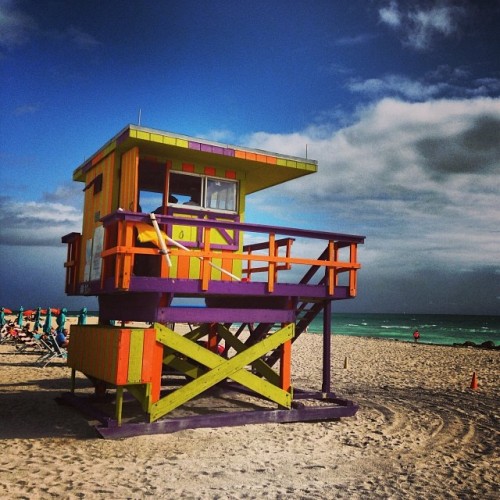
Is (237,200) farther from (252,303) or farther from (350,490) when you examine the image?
(350,490)

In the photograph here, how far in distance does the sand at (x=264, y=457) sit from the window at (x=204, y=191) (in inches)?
160

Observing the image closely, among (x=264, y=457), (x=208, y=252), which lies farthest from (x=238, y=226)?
(x=264, y=457)

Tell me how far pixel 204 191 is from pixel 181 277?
1.68m

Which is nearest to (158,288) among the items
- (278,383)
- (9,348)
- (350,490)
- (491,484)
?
(278,383)

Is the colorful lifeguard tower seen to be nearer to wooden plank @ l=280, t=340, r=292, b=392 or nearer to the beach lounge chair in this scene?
wooden plank @ l=280, t=340, r=292, b=392

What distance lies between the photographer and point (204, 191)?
9797 mm

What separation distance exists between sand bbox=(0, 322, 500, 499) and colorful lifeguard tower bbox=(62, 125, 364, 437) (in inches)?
20.0

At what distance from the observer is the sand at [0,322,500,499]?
5672 millimetres

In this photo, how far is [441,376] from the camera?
17781 millimetres

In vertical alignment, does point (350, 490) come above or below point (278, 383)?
below

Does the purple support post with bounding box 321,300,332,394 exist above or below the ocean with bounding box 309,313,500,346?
above

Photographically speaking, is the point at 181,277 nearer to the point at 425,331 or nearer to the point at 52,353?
the point at 52,353

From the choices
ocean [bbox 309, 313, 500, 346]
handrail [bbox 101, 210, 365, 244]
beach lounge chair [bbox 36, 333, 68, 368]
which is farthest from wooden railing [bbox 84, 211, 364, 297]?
ocean [bbox 309, 313, 500, 346]

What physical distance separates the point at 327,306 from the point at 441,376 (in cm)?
997
